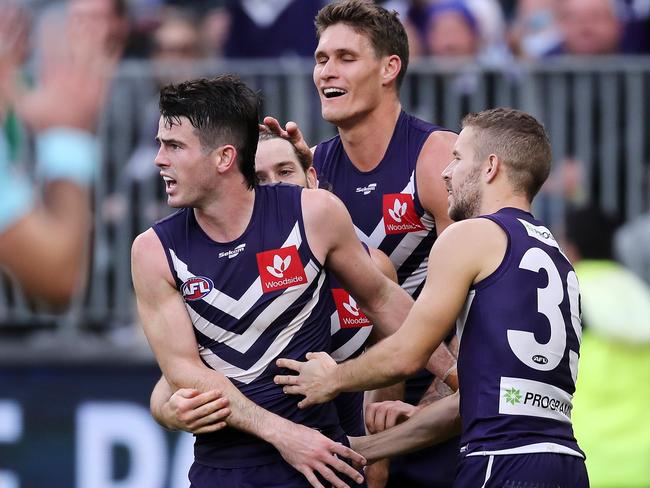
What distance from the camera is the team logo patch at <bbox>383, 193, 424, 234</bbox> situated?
651 centimetres

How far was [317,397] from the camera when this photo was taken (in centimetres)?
558

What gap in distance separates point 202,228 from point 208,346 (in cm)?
50

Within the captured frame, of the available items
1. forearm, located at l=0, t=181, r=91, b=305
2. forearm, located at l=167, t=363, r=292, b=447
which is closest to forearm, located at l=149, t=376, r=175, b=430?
forearm, located at l=167, t=363, r=292, b=447

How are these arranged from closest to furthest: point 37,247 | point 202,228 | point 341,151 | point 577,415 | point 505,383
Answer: point 505,383, point 202,228, point 341,151, point 577,415, point 37,247

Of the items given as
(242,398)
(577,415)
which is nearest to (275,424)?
(242,398)

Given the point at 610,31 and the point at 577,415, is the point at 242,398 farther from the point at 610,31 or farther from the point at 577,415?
the point at 610,31

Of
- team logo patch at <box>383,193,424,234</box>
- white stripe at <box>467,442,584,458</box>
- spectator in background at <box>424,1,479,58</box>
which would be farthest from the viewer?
spectator in background at <box>424,1,479,58</box>

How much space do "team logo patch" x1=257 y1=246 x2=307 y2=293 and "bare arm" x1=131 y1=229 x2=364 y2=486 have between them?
0.37 m

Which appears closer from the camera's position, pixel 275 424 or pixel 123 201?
pixel 275 424

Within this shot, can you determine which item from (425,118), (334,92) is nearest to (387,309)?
(334,92)

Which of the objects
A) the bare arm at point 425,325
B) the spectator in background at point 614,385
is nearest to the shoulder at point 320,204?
the bare arm at point 425,325

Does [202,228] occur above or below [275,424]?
above

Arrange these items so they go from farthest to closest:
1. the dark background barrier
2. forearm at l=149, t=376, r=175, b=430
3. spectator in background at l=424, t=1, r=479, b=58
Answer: the dark background barrier < spectator in background at l=424, t=1, r=479, b=58 < forearm at l=149, t=376, r=175, b=430

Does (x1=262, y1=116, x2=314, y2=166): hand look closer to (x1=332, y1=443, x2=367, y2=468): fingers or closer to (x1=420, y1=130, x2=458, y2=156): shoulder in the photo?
(x1=420, y1=130, x2=458, y2=156): shoulder
